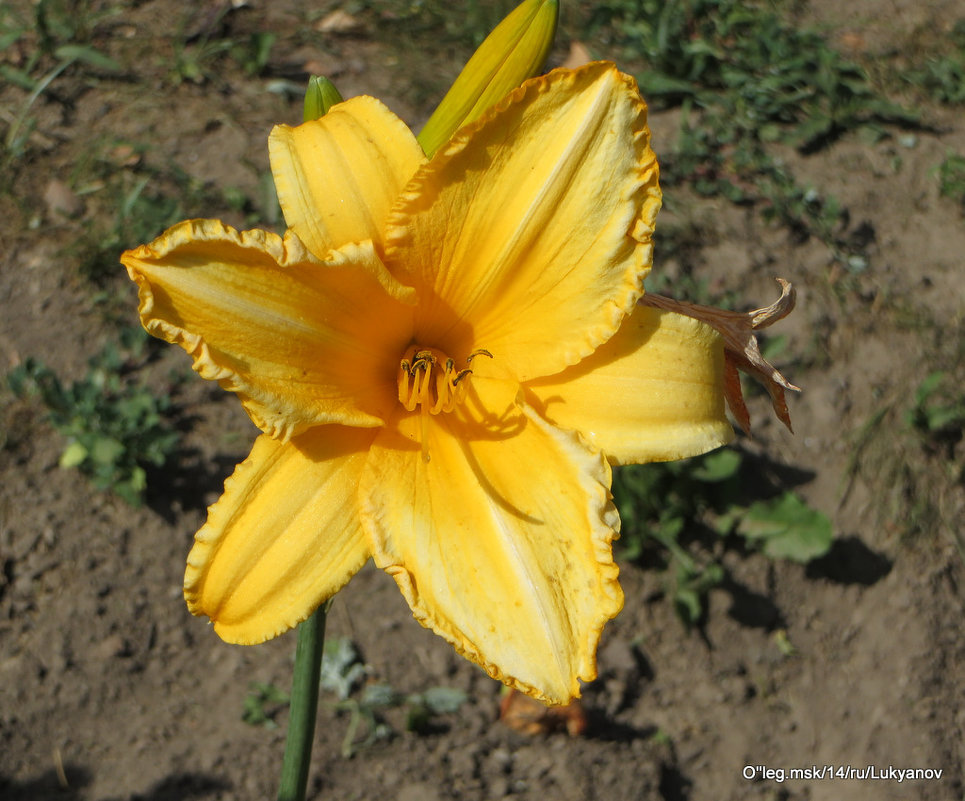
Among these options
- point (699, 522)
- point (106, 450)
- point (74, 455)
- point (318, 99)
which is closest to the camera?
point (318, 99)

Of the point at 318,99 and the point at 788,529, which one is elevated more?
the point at 318,99

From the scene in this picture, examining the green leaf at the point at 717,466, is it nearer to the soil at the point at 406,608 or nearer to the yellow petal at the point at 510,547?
the soil at the point at 406,608

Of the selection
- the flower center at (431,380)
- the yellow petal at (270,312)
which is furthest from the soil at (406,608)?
the yellow petal at (270,312)

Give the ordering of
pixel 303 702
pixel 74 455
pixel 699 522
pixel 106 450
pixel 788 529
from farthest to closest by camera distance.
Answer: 1. pixel 699 522
2. pixel 788 529
3. pixel 74 455
4. pixel 106 450
5. pixel 303 702

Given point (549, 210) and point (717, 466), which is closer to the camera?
point (549, 210)

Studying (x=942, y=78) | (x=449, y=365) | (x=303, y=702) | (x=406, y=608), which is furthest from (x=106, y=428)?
(x=942, y=78)

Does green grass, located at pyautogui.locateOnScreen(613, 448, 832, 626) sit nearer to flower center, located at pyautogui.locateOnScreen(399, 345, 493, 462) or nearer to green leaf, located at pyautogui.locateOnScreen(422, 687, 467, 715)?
green leaf, located at pyautogui.locateOnScreen(422, 687, 467, 715)

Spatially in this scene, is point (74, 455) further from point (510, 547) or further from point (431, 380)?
point (510, 547)

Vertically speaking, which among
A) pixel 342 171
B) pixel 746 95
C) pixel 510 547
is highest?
pixel 342 171
